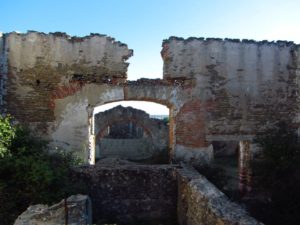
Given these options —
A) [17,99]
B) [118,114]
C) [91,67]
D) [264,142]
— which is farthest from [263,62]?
[118,114]

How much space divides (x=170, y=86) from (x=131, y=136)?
49.2 feet

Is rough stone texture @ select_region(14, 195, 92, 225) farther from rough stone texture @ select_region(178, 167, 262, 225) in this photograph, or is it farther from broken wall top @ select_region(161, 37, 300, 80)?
broken wall top @ select_region(161, 37, 300, 80)

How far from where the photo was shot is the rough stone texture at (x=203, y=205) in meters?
5.29

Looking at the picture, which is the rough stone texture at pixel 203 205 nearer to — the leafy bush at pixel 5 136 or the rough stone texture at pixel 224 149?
the leafy bush at pixel 5 136

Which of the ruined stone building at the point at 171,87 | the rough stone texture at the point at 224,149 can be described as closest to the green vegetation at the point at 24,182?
the ruined stone building at the point at 171,87

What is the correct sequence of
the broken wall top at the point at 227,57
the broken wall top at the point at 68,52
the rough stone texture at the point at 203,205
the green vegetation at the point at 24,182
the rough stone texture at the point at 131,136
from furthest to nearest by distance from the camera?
the rough stone texture at the point at 131,136 < the broken wall top at the point at 227,57 < the broken wall top at the point at 68,52 < the green vegetation at the point at 24,182 < the rough stone texture at the point at 203,205

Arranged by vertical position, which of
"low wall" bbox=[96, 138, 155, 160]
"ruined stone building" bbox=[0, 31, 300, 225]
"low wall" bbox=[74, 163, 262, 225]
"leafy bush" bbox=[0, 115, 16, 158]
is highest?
"ruined stone building" bbox=[0, 31, 300, 225]

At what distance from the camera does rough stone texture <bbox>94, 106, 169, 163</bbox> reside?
19844mm

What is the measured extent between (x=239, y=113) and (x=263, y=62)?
5.46ft

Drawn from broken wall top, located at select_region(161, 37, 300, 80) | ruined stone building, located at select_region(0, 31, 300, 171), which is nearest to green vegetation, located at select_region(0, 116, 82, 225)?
ruined stone building, located at select_region(0, 31, 300, 171)

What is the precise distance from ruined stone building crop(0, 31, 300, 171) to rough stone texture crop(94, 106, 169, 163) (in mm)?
7500

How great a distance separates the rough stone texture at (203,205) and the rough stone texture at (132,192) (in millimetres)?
390

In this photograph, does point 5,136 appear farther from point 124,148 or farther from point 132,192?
point 124,148

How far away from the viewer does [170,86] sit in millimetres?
10414
